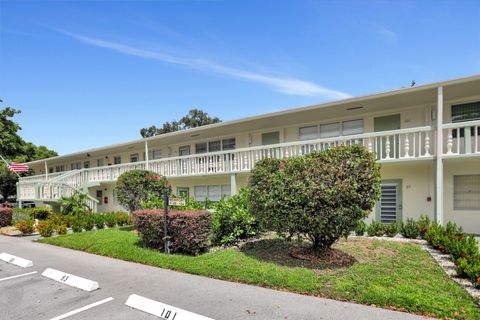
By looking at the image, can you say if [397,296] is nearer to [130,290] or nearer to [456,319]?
[456,319]

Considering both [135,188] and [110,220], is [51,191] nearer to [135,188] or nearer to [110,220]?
[110,220]

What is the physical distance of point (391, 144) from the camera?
1152cm

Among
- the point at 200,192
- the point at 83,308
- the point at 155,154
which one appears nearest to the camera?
the point at 83,308

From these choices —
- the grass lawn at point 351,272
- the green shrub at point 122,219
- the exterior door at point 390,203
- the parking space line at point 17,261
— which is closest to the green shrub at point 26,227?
the green shrub at point 122,219

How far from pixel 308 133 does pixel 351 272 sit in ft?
30.1

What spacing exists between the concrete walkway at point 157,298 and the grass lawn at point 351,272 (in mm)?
255

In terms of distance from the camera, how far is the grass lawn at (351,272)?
455cm

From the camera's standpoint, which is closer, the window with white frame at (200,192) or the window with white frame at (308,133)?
the window with white frame at (308,133)

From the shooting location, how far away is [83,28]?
9523 mm

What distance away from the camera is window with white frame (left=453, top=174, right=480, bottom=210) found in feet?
34.1

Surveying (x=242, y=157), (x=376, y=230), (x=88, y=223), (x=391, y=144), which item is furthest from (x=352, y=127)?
(x=88, y=223)

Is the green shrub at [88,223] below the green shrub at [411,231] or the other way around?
below

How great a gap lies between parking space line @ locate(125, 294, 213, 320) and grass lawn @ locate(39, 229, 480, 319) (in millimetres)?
1771

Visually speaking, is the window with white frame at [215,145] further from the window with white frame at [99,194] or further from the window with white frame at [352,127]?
the window with white frame at [99,194]
